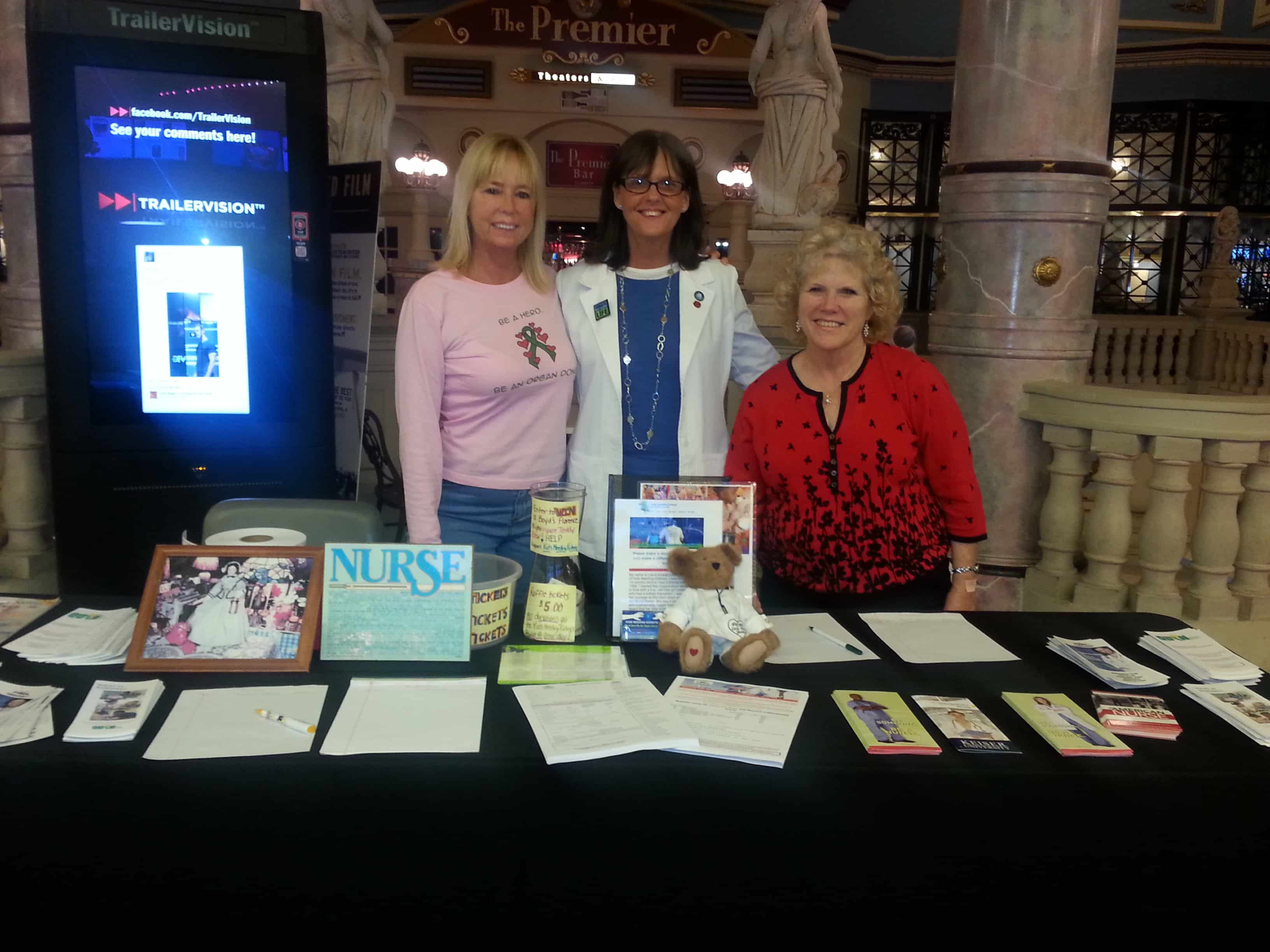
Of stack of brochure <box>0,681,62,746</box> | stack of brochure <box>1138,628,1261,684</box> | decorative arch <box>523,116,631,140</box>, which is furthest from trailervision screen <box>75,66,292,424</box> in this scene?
decorative arch <box>523,116,631,140</box>

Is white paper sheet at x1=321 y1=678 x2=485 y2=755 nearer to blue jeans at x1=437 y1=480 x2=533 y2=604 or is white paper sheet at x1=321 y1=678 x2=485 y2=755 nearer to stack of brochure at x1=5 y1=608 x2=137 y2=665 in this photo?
stack of brochure at x1=5 y1=608 x2=137 y2=665

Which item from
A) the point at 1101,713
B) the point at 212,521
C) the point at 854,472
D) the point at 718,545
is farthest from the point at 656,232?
the point at 1101,713

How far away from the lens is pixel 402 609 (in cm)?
155

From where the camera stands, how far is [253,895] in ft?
3.96

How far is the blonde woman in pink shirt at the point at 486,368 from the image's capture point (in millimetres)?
2113

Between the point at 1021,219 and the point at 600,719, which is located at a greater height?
the point at 1021,219

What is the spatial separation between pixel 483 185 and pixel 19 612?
1.19m

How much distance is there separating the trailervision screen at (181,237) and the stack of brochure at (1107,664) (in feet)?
6.75

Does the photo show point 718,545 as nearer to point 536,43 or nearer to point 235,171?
point 235,171

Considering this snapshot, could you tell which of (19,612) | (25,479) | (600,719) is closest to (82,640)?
(19,612)

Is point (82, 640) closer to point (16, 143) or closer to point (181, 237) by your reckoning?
point (181, 237)

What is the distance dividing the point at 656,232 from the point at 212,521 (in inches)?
44.1

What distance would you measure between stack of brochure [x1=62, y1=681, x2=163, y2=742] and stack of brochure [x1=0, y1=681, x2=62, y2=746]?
36mm

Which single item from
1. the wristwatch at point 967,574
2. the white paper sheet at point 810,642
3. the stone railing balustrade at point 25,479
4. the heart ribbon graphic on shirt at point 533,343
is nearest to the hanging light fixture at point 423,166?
the stone railing balustrade at point 25,479
